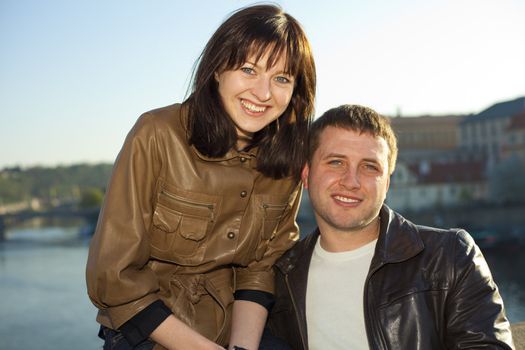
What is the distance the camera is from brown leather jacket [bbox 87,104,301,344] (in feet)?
3.29

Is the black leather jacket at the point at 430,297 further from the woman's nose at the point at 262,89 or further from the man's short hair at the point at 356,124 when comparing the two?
the woman's nose at the point at 262,89

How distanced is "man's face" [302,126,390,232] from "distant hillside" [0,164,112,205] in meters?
44.4

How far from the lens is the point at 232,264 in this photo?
119 cm

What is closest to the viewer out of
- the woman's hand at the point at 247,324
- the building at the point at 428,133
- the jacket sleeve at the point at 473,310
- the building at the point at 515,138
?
the jacket sleeve at the point at 473,310

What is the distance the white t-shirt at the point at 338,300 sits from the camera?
1.09m

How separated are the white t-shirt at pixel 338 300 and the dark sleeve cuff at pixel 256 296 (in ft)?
0.27

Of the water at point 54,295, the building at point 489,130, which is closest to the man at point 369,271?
the water at point 54,295

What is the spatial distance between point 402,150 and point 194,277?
1454 inches

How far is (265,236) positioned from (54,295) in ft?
49.0

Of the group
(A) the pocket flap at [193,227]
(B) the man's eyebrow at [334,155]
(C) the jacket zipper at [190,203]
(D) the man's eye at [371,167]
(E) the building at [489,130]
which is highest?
(B) the man's eyebrow at [334,155]

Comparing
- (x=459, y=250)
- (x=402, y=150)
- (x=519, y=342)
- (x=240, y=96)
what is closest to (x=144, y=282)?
(x=240, y=96)

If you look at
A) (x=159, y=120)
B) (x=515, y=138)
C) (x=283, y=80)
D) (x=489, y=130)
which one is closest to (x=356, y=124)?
(x=283, y=80)

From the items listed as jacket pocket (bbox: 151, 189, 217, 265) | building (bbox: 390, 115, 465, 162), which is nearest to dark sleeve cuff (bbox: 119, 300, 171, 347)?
jacket pocket (bbox: 151, 189, 217, 265)

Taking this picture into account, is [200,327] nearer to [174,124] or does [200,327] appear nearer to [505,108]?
[174,124]
